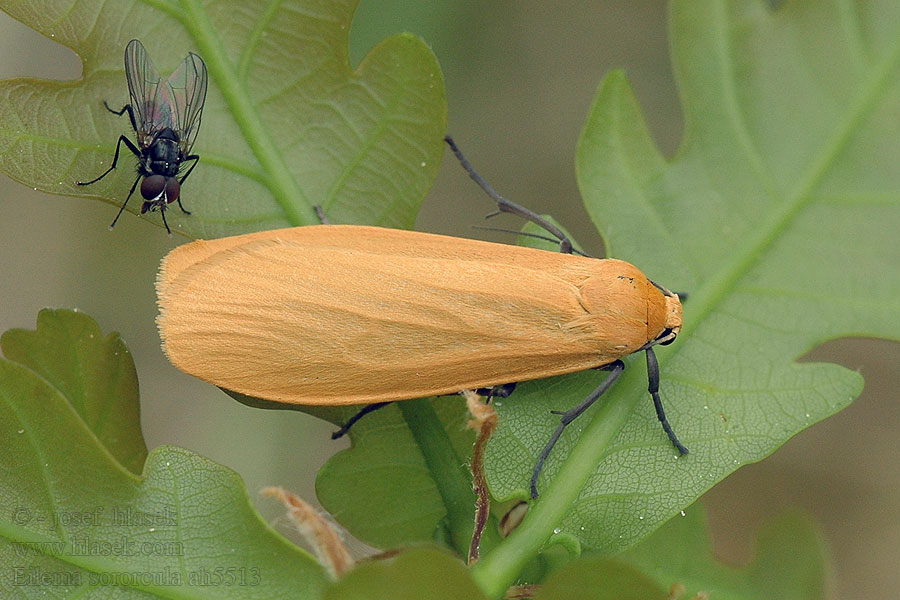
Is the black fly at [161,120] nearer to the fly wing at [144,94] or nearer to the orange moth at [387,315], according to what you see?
the fly wing at [144,94]

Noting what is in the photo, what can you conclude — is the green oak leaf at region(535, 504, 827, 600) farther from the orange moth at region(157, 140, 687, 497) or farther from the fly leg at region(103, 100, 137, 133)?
the fly leg at region(103, 100, 137, 133)

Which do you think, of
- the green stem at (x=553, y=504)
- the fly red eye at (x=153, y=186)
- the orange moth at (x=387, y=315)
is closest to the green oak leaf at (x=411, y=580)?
the green stem at (x=553, y=504)

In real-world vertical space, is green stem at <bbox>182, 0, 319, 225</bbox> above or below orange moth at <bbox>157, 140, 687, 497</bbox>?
above

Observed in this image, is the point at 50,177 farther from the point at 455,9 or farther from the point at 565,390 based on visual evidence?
the point at 455,9

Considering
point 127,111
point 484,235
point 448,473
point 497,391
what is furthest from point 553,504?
point 484,235

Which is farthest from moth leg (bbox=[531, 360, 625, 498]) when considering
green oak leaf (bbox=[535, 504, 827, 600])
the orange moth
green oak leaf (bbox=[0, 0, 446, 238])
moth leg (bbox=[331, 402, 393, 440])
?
green oak leaf (bbox=[0, 0, 446, 238])

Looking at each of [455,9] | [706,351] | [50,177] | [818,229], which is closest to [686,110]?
[818,229]

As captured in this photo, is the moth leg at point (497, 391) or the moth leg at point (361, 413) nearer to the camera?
the moth leg at point (361, 413)
